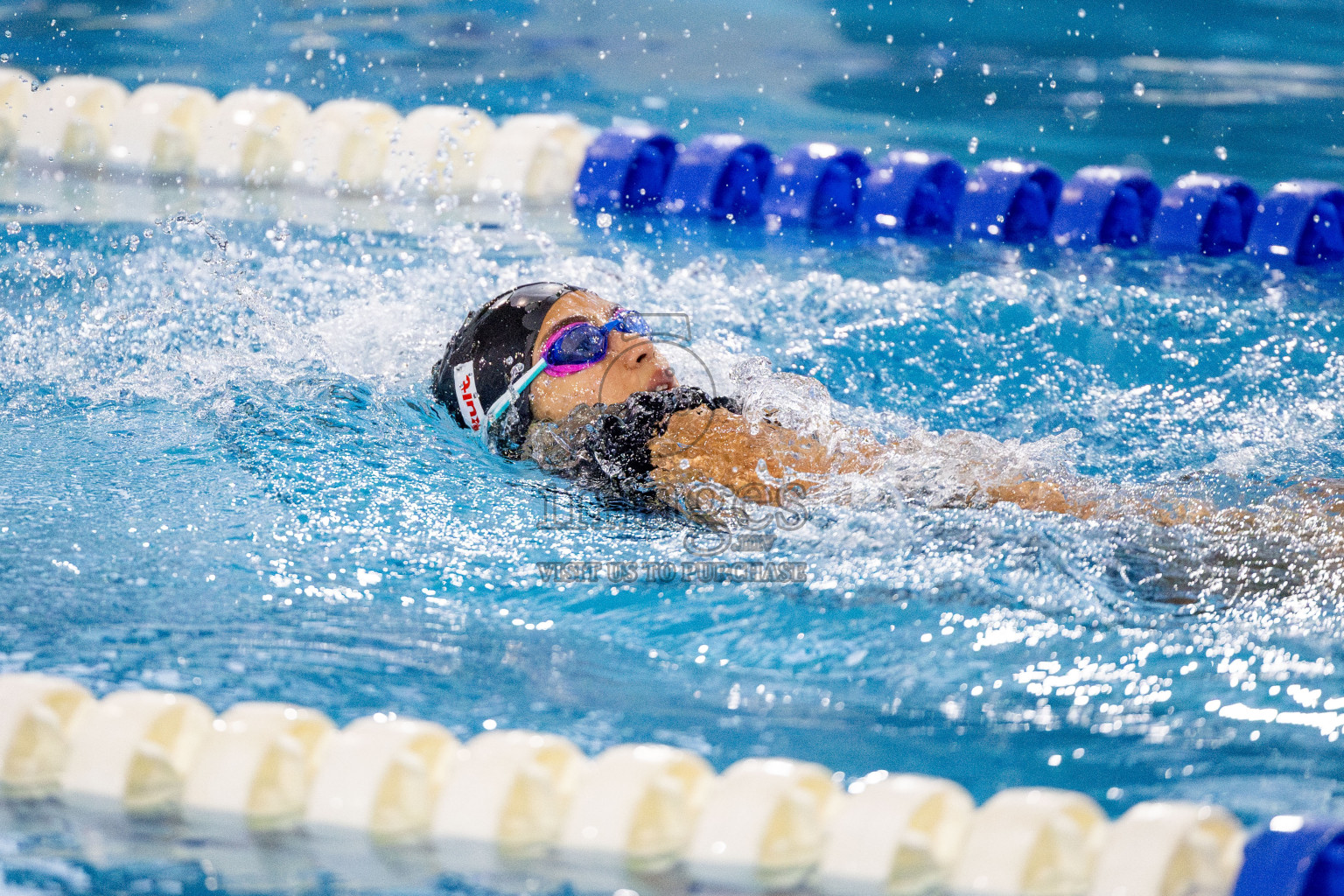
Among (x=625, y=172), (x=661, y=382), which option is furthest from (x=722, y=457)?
(x=625, y=172)

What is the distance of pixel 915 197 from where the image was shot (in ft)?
15.5

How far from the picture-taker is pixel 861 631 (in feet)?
7.55

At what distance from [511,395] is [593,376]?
18cm

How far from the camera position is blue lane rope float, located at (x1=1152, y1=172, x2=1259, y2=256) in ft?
14.5

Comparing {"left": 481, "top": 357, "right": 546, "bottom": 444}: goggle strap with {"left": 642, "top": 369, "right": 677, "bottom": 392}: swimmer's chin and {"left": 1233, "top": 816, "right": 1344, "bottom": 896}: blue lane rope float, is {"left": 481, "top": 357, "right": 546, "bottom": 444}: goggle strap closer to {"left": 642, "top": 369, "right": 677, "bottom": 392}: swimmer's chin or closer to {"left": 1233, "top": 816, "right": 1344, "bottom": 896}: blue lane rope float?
{"left": 642, "top": 369, "right": 677, "bottom": 392}: swimmer's chin

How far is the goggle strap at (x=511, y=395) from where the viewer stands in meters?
2.68

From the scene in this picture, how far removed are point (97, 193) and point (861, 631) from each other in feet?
13.3

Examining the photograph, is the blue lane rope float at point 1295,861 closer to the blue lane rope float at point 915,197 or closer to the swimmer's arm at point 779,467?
the swimmer's arm at point 779,467

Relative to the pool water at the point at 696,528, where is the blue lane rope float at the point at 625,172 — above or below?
above

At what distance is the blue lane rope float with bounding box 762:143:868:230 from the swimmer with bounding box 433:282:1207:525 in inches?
84.9

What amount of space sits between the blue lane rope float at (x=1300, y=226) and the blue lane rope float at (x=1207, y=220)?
0.19ft

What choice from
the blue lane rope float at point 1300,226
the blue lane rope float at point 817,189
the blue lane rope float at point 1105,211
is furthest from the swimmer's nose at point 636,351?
the blue lane rope float at point 1300,226

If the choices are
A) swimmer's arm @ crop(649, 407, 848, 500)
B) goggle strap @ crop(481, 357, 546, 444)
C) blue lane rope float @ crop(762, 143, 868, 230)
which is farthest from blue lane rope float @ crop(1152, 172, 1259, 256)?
goggle strap @ crop(481, 357, 546, 444)

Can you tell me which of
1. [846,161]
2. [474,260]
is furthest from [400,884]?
Answer: [846,161]
